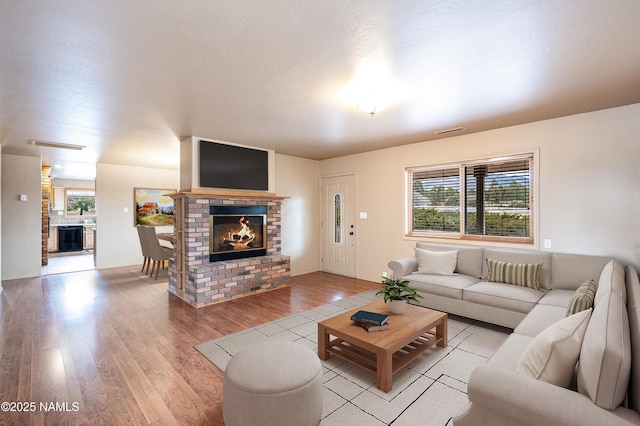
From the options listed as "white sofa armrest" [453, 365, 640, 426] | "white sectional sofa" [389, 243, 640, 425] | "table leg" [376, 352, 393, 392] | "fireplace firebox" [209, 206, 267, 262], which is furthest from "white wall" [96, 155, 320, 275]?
"white sofa armrest" [453, 365, 640, 426]

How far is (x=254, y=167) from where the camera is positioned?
17.1ft

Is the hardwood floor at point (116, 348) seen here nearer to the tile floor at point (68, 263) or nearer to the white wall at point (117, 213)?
the tile floor at point (68, 263)

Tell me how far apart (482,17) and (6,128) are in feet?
18.2

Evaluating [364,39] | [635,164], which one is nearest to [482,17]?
[364,39]

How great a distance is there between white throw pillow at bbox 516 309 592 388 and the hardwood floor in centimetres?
180

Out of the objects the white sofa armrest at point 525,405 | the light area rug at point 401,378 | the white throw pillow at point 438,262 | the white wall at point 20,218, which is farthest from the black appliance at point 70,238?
the white sofa armrest at point 525,405

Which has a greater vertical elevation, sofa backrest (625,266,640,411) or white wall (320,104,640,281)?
white wall (320,104,640,281)

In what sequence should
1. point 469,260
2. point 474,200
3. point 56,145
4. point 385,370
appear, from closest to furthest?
point 385,370 → point 469,260 → point 474,200 → point 56,145

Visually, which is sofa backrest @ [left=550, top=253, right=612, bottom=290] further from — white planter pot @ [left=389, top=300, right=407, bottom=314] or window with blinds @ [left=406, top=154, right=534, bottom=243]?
white planter pot @ [left=389, top=300, right=407, bottom=314]

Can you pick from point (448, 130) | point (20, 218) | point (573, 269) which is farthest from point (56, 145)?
point (573, 269)

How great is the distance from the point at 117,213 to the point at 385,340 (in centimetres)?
727

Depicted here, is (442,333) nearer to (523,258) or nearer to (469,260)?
(469,260)

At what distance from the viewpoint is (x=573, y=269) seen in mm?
3242

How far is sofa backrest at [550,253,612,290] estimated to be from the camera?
10.2 ft
